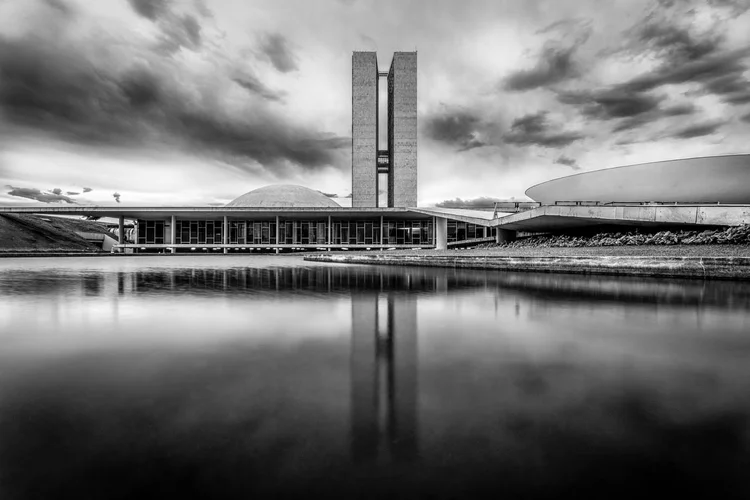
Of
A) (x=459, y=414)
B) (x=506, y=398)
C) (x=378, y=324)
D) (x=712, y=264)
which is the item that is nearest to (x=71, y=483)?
(x=459, y=414)

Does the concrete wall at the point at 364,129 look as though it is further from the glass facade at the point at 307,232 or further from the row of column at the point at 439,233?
the row of column at the point at 439,233

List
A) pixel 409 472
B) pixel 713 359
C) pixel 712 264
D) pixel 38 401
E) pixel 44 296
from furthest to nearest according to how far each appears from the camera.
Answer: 1. pixel 712 264
2. pixel 44 296
3. pixel 713 359
4. pixel 38 401
5. pixel 409 472

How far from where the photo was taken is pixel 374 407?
1811 millimetres

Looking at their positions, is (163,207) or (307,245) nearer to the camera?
(163,207)

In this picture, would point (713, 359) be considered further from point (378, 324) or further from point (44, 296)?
point (44, 296)

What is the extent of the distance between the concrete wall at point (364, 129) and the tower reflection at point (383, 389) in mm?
50776

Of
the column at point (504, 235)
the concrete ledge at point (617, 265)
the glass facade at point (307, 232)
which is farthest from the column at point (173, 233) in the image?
the concrete ledge at point (617, 265)

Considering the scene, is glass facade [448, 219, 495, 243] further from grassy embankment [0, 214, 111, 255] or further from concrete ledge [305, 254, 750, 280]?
grassy embankment [0, 214, 111, 255]

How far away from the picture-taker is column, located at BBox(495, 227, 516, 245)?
20.5m

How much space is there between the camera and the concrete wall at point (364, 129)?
54.4 meters

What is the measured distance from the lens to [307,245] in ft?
110

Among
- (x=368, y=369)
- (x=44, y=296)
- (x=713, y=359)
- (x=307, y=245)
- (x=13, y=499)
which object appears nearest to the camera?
(x=13, y=499)

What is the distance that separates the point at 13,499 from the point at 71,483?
13 cm

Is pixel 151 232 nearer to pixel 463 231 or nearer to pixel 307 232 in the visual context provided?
pixel 307 232
